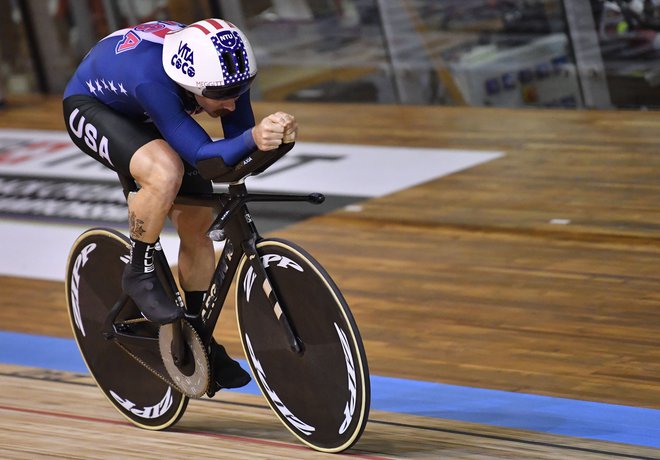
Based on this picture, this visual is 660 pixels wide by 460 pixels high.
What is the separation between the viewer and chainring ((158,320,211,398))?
11.0 feet

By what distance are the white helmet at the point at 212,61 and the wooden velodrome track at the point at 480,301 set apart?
3.33 ft

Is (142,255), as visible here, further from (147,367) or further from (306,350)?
(306,350)

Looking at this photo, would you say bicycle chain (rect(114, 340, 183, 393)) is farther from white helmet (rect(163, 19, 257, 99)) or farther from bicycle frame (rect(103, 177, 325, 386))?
white helmet (rect(163, 19, 257, 99))

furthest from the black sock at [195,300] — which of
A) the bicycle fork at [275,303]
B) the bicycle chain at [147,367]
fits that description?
the bicycle fork at [275,303]

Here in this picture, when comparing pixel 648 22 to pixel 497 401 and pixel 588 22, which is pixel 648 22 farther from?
pixel 497 401

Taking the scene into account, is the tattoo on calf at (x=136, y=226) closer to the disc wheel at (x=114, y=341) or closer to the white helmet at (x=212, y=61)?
the disc wheel at (x=114, y=341)

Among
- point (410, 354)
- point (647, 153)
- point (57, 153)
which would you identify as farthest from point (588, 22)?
point (410, 354)

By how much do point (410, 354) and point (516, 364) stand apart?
1.40ft

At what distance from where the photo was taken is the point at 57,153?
8.55m

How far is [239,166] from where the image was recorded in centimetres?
298

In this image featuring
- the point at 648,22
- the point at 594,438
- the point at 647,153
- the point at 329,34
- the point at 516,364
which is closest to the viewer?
the point at 594,438

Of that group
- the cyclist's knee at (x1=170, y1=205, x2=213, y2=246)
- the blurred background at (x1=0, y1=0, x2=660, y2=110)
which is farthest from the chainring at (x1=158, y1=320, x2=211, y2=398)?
the blurred background at (x1=0, y1=0, x2=660, y2=110)

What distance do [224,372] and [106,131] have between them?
75cm

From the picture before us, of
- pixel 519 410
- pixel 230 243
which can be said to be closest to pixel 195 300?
pixel 230 243
